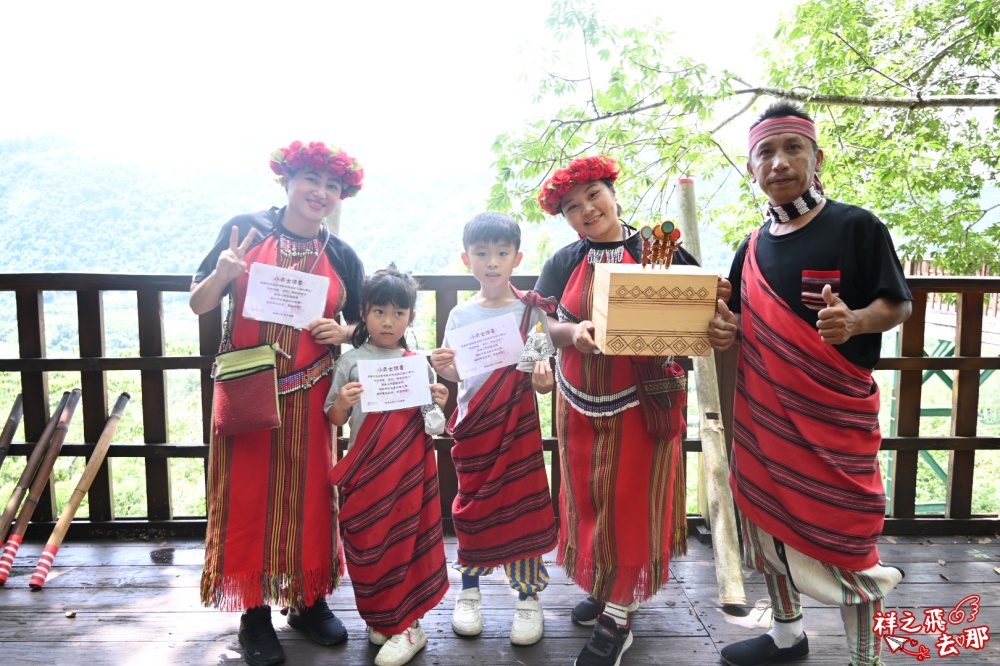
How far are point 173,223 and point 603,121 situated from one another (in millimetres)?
12008

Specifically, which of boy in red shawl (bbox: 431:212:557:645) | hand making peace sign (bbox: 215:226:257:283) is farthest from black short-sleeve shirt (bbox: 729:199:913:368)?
hand making peace sign (bbox: 215:226:257:283)

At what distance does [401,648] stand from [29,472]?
6.48 ft

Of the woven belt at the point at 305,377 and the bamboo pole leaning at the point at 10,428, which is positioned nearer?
the woven belt at the point at 305,377

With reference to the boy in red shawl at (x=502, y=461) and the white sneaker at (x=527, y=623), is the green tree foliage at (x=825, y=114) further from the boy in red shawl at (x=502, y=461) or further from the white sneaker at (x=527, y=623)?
the white sneaker at (x=527, y=623)

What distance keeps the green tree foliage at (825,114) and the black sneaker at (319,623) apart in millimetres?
3150

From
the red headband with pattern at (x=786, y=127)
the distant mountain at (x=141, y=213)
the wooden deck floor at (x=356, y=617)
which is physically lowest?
the wooden deck floor at (x=356, y=617)

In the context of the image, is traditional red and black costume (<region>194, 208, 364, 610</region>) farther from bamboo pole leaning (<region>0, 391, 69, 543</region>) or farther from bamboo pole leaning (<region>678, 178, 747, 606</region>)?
bamboo pole leaning (<region>678, 178, 747, 606</region>)

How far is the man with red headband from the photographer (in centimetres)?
180

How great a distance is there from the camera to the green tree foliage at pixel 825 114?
185 inches

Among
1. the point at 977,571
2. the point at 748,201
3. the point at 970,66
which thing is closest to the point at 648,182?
the point at 748,201

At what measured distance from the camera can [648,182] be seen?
16.9ft

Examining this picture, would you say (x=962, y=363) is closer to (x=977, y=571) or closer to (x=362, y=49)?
(x=977, y=571)

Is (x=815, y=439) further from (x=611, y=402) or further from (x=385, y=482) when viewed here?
(x=385, y=482)

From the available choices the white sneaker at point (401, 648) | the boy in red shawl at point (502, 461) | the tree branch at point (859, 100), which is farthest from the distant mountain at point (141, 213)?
the white sneaker at point (401, 648)
